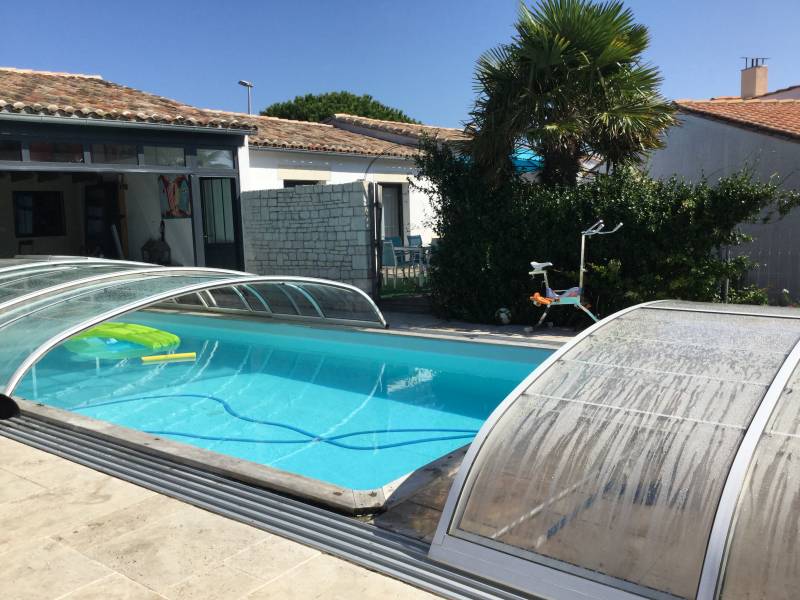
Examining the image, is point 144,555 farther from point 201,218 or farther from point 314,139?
point 314,139

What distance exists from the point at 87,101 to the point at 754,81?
76.9 ft

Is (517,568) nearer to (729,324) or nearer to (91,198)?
(729,324)

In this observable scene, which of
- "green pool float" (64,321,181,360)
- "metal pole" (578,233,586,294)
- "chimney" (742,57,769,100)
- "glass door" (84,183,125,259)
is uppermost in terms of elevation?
"chimney" (742,57,769,100)

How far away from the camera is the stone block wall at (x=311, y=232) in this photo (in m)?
12.6

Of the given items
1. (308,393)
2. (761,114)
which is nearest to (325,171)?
(761,114)

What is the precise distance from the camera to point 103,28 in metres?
18.9

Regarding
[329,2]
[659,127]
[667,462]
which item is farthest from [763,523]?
[329,2]

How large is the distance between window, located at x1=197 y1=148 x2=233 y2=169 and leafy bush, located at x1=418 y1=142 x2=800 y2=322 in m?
5.69

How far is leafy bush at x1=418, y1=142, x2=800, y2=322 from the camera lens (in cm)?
921

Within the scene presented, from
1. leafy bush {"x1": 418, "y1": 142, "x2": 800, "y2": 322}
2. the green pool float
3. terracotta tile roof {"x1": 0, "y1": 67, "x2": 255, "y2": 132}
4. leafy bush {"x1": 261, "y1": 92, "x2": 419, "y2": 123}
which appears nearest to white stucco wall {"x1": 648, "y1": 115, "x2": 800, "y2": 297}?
leafy bush {"x1": 418, "y1": 142, "x2": 800, "y2": 322}

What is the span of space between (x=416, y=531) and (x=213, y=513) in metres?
1.17

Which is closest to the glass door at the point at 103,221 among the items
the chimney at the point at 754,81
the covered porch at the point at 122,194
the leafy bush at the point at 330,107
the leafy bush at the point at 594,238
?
the covered porch at the point at 122,194

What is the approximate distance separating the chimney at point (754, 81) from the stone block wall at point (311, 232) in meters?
19.8

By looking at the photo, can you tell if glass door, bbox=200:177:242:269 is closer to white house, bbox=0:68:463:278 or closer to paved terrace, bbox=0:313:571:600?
white house, bbox=0:68:463:278
